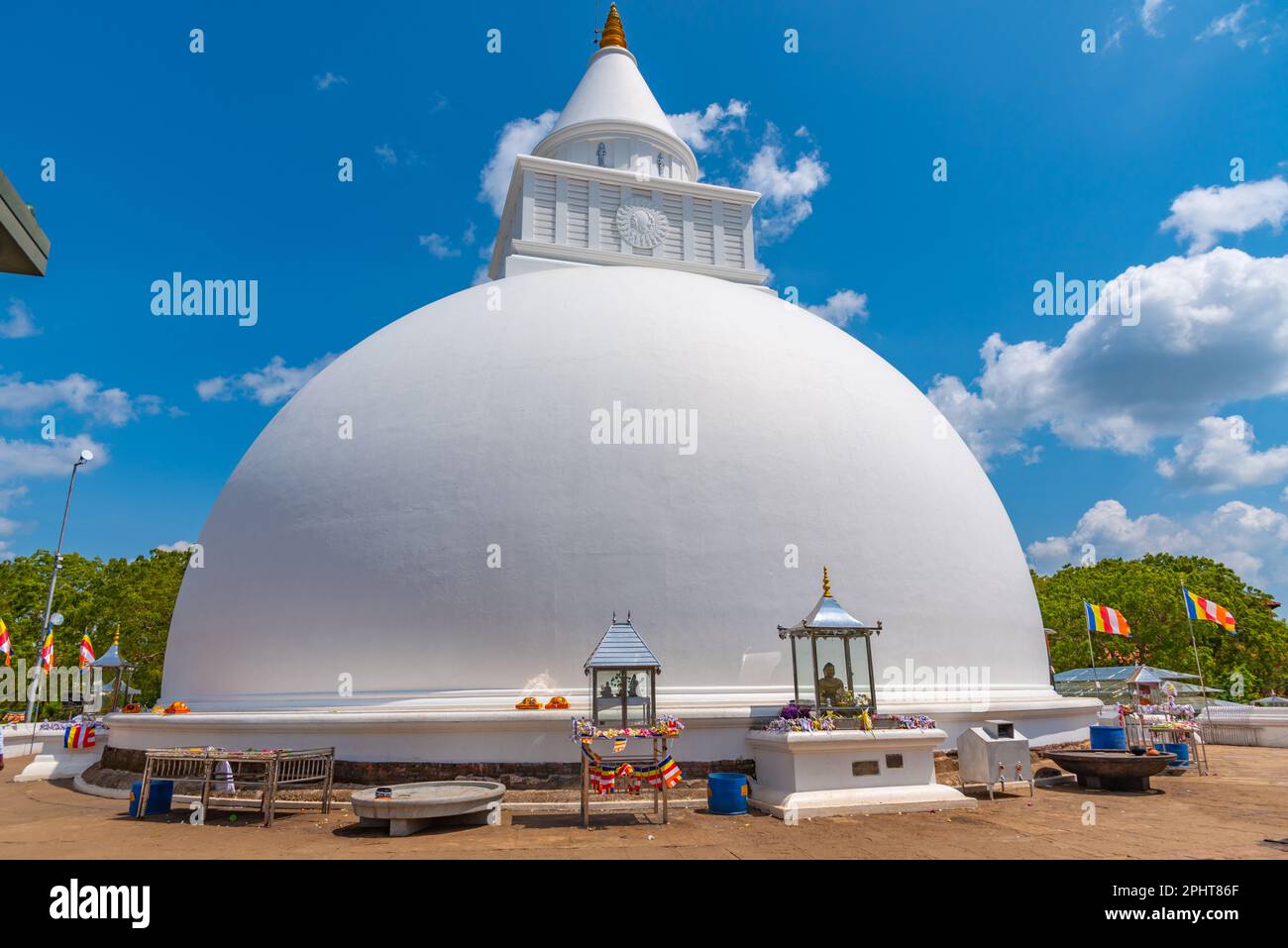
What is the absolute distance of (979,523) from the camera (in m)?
14.7

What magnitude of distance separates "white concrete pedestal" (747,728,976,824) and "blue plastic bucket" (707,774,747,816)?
1.36 feet

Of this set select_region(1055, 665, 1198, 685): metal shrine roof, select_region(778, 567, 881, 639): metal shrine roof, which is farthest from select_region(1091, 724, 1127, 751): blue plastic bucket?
select_region(1055, 665, 1198, 685): metal shrine roof

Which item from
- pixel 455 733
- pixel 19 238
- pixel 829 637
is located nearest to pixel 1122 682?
pixel 829 637

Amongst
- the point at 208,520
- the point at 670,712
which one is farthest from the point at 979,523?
the point at 208,520

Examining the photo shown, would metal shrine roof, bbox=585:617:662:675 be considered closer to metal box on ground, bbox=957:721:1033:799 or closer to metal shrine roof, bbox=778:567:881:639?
metal shrine roof, bbox=778:567:881:639

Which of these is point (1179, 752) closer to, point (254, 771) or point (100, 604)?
point (254, 771)

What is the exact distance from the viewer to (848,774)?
10594mm

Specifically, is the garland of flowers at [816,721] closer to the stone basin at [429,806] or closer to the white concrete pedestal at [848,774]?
the white concrete pedestal at [848,774]

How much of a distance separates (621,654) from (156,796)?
7.14 meters

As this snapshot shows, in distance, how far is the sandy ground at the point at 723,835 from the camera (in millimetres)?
8203

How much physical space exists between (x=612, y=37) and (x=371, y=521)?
18.8m

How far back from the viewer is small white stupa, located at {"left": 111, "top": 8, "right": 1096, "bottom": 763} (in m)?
11.6
